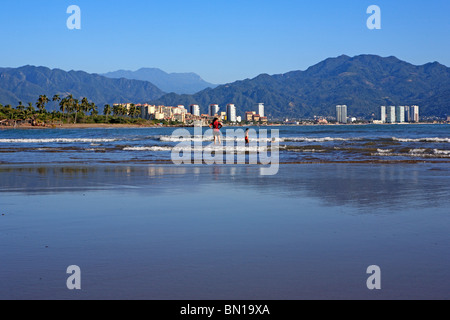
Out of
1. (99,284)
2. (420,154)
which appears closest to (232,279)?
(99,284)

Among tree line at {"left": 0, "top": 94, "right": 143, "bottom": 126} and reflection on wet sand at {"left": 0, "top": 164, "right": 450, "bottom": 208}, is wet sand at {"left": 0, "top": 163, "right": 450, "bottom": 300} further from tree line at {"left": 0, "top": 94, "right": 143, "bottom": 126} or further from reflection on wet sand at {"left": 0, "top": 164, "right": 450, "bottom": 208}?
tree line at {"left": 0, "top": 94, "right": 143, "bottom": 126}

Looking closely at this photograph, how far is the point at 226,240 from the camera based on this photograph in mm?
6398

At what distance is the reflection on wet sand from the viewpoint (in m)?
10.3

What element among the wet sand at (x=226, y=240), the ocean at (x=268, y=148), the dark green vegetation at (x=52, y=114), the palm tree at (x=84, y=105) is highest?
the palm tree at (x=84, y=105)

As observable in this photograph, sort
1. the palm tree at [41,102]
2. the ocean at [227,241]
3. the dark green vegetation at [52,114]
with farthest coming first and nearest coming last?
the palm tree at [41,102], the dark green vegetation at [52,114], the ocean at [227,241]

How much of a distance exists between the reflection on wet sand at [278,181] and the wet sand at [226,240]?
0.08 meters

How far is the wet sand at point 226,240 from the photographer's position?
15.2 feet

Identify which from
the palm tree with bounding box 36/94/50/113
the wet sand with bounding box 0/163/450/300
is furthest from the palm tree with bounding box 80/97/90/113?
the wet sand with bounding box 0/163/450/300

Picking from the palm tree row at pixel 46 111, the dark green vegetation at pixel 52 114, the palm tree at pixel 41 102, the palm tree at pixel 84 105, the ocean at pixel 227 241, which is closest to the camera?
the ocean at pixel 227 241

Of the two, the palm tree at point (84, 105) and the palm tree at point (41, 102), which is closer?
the palm tree at point (41, 102)

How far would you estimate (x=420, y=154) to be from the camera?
80.1 feet

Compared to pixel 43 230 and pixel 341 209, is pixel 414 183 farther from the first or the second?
pixel 43 230

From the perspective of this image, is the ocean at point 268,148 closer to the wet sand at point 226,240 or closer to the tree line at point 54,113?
the wet sand at point 226,240

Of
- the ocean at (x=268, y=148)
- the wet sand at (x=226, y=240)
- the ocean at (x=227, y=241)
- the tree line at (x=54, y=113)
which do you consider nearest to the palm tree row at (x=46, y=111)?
the tree line at (x=54, y=113)
